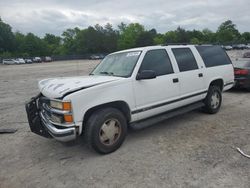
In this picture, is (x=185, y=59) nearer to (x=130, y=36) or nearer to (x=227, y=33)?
(x=130, y=36)

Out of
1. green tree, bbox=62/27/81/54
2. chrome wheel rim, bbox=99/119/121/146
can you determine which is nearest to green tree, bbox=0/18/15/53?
green tree, bbox=62/27/81/54

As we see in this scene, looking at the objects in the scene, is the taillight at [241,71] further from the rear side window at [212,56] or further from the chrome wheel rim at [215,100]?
the chrome wheel rim at [215,100]

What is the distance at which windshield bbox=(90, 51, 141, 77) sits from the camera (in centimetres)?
417

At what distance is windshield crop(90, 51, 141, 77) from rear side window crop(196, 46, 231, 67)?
2065 mm

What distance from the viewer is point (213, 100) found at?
18.8 feet

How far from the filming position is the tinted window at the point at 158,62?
4.29 metres

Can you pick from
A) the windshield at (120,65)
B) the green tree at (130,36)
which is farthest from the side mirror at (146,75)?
the green tree at (130,36)

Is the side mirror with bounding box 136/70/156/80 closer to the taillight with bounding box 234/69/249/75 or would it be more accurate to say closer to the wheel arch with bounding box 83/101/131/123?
the wheel arch with bounding box 83/101/131/123

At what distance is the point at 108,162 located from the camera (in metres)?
3.56

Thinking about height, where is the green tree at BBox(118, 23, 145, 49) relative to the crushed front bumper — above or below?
above

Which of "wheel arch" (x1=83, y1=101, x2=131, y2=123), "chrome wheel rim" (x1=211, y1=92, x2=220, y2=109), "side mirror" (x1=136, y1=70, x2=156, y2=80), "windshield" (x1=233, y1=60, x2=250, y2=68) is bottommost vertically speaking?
"chrome wheel rim" (x1=211, y1=92, x2=220, y2=109)

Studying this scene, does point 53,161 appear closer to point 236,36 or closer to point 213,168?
point 213,168

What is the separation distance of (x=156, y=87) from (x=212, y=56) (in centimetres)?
246

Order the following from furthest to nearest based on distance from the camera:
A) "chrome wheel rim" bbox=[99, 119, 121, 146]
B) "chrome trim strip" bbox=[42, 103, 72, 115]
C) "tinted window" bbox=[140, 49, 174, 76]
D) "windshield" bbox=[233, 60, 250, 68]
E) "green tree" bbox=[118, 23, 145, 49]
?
"green tree" bbox=[118, 23, 145, 49] < "windshield" bbox=[233, 60, 250, 68] < "tinted window" bbox=[140, 49, 174, 76] < "chrome wheel rim" bbox=[99, 119, 121, 146] < "chrome trim strip" bbox=[42, 103, 72, 115]
